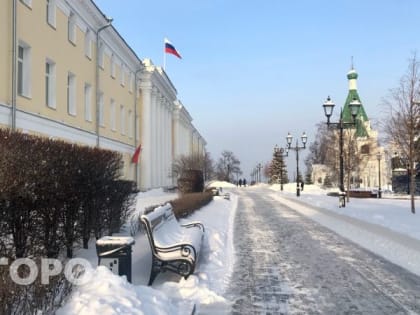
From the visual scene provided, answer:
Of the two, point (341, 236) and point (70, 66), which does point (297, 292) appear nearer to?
point (341, 236)

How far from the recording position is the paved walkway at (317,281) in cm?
637

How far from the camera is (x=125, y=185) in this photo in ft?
33.4

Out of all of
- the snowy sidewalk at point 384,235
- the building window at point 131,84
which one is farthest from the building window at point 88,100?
the snowy sidewalk at point 384,235

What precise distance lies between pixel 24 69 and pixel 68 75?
209 inches

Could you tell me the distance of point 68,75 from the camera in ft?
82.5

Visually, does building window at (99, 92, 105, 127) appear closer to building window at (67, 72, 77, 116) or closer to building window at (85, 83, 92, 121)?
building window at (85, 83, 92, 121)

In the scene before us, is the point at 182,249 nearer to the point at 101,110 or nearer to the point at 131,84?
the point at 101,110

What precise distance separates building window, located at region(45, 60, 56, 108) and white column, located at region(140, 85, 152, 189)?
866 inches

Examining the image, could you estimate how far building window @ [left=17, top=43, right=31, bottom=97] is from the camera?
1945 cm

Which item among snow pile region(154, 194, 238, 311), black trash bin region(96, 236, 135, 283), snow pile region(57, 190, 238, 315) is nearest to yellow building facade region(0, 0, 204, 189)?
snow pile region(154, 194, 238, 311)

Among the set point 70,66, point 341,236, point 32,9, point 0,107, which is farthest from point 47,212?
point 70,66

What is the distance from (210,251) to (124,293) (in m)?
5.31

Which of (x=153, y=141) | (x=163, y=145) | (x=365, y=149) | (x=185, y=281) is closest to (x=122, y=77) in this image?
(x=153, y=141)

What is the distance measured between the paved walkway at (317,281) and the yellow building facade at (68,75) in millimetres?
11449
